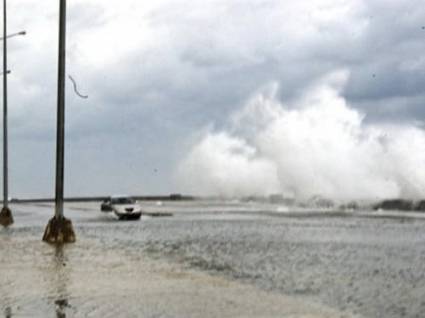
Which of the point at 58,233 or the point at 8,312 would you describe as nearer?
the point at 8,312

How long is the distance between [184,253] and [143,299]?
36.3 feet

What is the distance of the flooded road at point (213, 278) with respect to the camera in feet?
42.5

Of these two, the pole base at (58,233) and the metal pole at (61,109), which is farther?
the metal pole at (61,109)

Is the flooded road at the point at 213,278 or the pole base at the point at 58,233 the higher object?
the pole base at the point at 58,233

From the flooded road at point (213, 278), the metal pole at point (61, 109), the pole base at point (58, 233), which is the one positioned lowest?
the flooded road at point (213, 278)

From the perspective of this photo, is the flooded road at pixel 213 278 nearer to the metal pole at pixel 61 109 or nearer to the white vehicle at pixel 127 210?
the metal pole at pixel 61 109

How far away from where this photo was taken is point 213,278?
17500 millimetres

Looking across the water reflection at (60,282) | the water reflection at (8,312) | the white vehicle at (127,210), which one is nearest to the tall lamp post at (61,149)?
the water reflection at (60,282)

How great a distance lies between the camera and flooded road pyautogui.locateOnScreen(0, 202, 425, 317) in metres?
13.0

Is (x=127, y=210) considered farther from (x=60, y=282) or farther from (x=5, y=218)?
(x=60, y=282)

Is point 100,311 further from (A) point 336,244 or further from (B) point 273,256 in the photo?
(A) point 336,244

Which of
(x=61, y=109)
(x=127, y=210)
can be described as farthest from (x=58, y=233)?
(x=127, y=210)

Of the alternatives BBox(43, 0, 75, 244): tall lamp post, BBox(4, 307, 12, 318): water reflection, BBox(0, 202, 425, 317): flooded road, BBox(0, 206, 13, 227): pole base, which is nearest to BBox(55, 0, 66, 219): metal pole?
BBox(43, 0, 75, 244): tall lamp post

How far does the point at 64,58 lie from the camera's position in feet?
92.8
